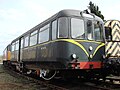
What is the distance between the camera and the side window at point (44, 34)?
36.3 feet

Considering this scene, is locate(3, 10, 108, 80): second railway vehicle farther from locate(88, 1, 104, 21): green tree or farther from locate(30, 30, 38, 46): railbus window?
locate(88, 1, 104, 21): green tree

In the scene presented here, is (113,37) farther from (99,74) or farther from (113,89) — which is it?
(113,89)

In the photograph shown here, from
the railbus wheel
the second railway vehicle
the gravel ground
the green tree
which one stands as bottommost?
the gravel ground

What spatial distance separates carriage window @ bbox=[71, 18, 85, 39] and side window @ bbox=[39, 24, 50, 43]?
153 centimetres

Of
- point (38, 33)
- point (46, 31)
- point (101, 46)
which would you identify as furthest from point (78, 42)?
point (38, 33)

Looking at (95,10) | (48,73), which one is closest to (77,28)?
(48,73)

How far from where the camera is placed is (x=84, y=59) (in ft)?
32.1

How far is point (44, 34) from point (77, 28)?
6.70 feet

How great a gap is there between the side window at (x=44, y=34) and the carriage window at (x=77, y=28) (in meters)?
1.53

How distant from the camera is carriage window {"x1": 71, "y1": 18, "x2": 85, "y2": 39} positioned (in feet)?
32.3

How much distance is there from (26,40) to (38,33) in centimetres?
307

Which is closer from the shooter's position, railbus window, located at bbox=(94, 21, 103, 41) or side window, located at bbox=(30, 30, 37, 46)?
railbus window, located at bbox=(94, 21, 103, 41)

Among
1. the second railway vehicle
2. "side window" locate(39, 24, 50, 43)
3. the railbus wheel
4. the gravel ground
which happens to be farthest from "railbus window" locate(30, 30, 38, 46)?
the gravel ground

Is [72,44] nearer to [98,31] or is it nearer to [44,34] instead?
[98,31]
